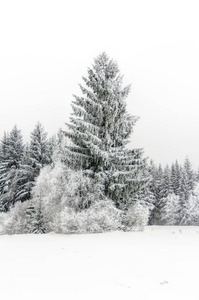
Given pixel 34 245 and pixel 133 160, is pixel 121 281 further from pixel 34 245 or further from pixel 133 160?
pixel 133 160

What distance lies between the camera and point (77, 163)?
15.6m

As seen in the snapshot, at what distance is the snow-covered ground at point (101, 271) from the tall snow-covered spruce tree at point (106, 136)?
6.22 m

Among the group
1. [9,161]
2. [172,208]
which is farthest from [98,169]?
[172,208]

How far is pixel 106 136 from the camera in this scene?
16.0 m

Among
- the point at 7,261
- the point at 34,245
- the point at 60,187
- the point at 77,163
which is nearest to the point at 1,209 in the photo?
the point at 60,187

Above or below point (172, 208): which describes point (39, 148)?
above

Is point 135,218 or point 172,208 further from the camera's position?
point 172,208

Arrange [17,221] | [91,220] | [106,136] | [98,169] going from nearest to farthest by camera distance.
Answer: [91,220] → [98,169] → [106,136] → [17,221]

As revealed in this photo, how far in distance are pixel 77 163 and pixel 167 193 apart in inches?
1604

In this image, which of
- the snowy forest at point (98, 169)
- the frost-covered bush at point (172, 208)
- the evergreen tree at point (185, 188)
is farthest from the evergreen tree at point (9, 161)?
the evergreen tree at point (185, 188)

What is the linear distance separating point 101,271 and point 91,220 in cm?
740

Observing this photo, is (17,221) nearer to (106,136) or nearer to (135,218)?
(135,218)

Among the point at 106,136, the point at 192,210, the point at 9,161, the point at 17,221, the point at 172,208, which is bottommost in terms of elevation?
the point at 17,221

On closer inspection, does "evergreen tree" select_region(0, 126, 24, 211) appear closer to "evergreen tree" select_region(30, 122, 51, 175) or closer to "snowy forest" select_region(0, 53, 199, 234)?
"evergreen tree" select_region(30, 122, 51, 175)
